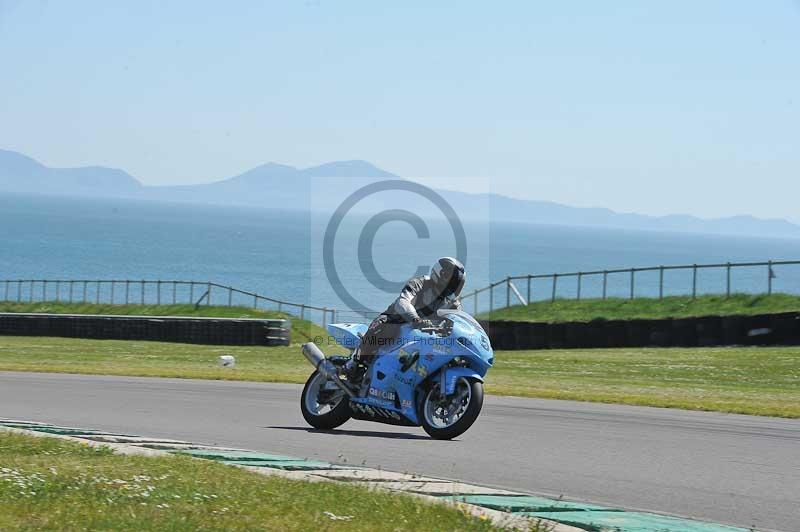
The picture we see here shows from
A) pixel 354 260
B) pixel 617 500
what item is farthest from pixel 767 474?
pixel 354 260

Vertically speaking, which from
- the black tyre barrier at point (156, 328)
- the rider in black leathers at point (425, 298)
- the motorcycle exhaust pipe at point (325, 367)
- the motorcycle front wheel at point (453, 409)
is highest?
the rider in black leathers at point (425, 298)

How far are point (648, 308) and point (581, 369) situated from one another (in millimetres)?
11364

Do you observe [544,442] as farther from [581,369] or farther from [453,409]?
[581,369]

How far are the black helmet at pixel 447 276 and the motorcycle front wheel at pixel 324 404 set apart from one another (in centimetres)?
174

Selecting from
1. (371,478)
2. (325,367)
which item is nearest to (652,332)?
(325,367)

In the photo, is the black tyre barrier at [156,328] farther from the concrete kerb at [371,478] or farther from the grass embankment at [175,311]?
the concrete kerb at [371,478]

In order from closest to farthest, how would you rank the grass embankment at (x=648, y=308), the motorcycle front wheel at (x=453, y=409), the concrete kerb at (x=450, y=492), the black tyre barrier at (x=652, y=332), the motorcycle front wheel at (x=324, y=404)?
the concrete kerb at (x=450, y=492) → the motorcycle front wheel at (x=453, y=409) → the motorcycle front wheel at (x=324, y=404) → the black tyre barrier at (x=652, y=332) → the grass embankment at (x=648, y=308)

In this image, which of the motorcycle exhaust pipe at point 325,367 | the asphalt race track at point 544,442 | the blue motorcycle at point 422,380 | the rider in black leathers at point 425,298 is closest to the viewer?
the asphalt race track at point 544,442

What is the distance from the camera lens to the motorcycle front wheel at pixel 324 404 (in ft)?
41.4

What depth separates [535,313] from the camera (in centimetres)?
3769

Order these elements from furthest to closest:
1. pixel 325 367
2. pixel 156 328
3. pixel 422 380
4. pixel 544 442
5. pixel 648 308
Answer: pixel 648 308, pixel 156 328, pixel 325 367, pixel 422 380, pixel 544 442

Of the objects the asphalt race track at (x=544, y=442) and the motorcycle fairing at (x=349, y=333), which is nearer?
the asphalt race track at (x=544, y=442)

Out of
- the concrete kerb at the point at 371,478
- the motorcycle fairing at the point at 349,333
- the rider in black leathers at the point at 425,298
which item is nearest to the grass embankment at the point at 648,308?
the motorcycle fairing at the point at 349,333

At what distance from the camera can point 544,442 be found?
37.8ft
